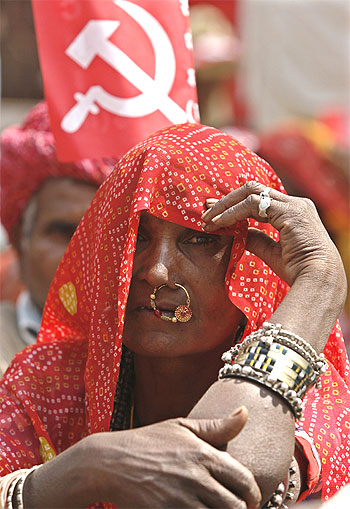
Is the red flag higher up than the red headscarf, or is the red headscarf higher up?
the red flag

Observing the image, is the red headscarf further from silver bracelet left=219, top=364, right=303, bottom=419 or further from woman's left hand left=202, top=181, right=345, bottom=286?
silver bracelet left=219, top=364, right=303, bottom=419

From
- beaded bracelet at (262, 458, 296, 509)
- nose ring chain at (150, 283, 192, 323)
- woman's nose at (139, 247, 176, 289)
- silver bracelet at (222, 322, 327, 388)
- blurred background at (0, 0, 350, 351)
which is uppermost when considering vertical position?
woman's nose at (139, 247, 176, 289)

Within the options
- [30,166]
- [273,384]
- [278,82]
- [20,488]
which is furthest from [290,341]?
[278,82]

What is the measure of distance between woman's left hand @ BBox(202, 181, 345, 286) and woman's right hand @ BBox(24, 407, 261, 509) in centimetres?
45

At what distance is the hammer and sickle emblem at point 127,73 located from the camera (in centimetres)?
309

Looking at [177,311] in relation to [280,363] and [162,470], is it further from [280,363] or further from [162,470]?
[162,470]

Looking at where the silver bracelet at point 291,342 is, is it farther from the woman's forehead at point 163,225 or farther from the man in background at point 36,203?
the man in background at point 36,203

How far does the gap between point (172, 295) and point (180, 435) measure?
0.50 m

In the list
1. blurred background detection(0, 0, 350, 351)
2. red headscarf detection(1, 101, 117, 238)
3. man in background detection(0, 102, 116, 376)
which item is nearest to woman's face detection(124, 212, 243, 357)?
man in background detection(0, 102, 116, 376)

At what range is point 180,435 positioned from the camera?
1785mm

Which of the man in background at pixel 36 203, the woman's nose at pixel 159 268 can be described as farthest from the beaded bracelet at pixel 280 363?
the man in background at pixel 36 203

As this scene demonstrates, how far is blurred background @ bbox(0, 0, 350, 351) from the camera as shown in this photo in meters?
7.14

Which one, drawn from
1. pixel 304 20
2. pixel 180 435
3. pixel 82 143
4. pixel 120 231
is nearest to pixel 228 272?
pixel 120 231

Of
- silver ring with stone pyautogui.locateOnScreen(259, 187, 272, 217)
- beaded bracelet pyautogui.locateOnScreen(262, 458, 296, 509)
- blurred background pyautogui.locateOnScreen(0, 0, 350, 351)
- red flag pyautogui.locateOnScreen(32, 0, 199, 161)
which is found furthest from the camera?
blurred background pyautogui.locateOnScreen(0, 0, 350, 351)
